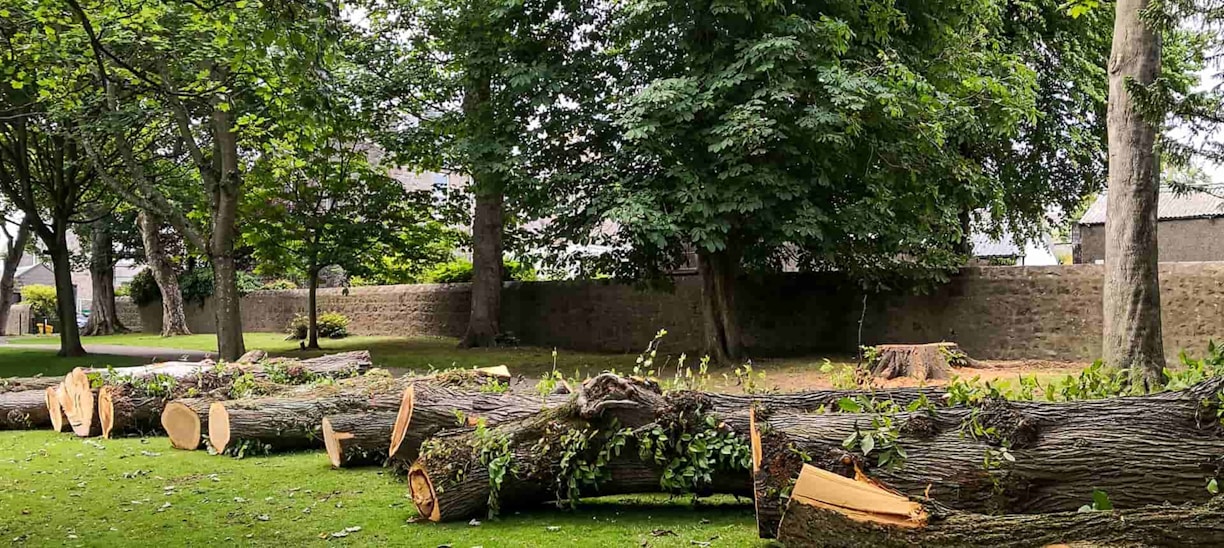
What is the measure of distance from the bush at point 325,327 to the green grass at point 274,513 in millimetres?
16569

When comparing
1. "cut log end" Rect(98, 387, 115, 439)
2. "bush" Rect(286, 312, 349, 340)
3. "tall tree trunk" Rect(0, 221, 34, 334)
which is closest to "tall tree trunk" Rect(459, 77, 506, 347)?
"bush" Rect(286, 312, 349, 340)

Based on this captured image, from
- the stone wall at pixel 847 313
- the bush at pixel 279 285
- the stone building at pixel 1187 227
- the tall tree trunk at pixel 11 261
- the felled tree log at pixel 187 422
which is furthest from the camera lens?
the bush at pixel 279 285

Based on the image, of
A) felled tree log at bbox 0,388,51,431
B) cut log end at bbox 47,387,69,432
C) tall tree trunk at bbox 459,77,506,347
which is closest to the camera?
cut log end at bbox 47,387,69,432

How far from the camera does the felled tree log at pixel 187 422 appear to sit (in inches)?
317

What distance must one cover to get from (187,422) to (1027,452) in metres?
6.90

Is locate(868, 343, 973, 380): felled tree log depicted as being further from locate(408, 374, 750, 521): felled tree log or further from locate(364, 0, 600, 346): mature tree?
locate(408, 374, 750, 521): felled tree log

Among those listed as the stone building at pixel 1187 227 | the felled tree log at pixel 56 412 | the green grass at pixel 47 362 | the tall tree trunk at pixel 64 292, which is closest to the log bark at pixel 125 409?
the felled tree log at pixel 56 412

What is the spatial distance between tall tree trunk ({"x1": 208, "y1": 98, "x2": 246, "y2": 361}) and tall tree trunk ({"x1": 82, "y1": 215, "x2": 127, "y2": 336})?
1861cm

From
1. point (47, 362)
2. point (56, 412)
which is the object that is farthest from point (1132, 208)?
point (47, 362)

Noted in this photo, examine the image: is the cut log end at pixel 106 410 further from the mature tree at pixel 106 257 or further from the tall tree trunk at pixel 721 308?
the mature tree at pixel 106 257

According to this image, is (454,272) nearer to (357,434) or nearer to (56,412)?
(56,412)

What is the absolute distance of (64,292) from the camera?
729 inches

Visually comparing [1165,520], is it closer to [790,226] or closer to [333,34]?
[333,34]

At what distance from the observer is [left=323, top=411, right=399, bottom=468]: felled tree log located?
6.83 metres
